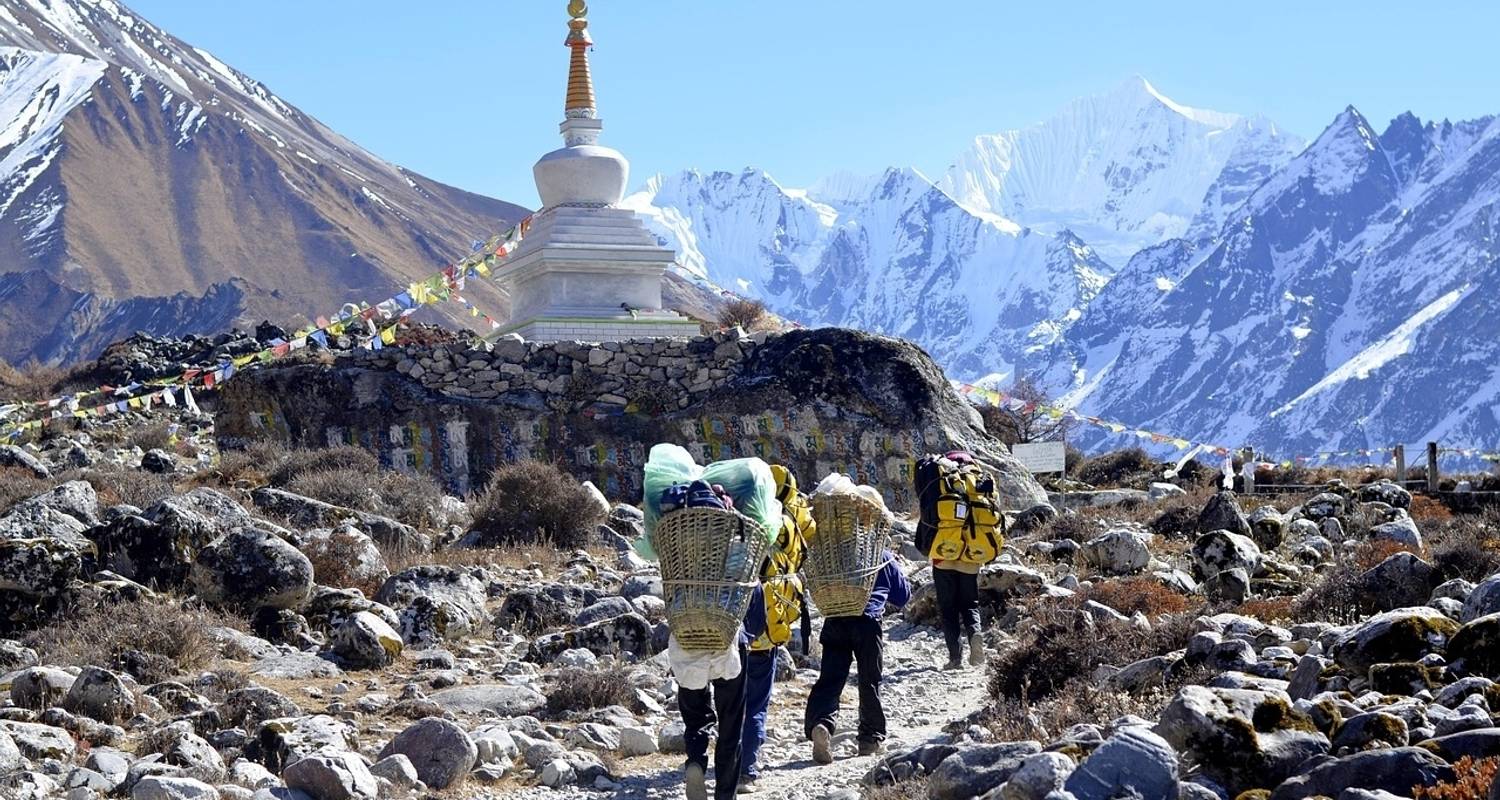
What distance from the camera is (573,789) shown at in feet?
27.6

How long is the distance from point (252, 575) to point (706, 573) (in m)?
5.66

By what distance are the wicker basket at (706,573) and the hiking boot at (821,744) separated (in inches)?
57.7

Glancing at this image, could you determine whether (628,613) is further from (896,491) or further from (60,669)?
(896,491)

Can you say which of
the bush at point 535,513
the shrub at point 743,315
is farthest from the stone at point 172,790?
the shrub at point 743,315

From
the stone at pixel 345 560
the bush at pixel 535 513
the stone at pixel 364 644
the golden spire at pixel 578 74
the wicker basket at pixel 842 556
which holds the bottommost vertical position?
the stone at pixel 364 644

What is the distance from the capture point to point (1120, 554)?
48.8 feet

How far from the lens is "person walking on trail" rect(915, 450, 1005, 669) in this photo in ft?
37.9

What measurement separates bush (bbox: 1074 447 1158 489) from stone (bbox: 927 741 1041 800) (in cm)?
2134

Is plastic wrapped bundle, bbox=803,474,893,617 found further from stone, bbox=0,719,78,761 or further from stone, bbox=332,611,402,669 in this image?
stone, bbox=0,719,78,761

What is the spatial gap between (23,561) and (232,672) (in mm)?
2187

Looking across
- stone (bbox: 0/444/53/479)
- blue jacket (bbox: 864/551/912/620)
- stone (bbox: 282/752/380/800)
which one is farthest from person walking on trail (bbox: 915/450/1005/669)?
stone (bbox: 0/444/53/479)

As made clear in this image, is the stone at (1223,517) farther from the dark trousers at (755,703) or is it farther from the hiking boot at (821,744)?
the dark trousers at (755,703)

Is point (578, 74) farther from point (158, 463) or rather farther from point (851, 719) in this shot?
point (851, 719)

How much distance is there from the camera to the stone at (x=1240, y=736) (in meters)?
6.47
